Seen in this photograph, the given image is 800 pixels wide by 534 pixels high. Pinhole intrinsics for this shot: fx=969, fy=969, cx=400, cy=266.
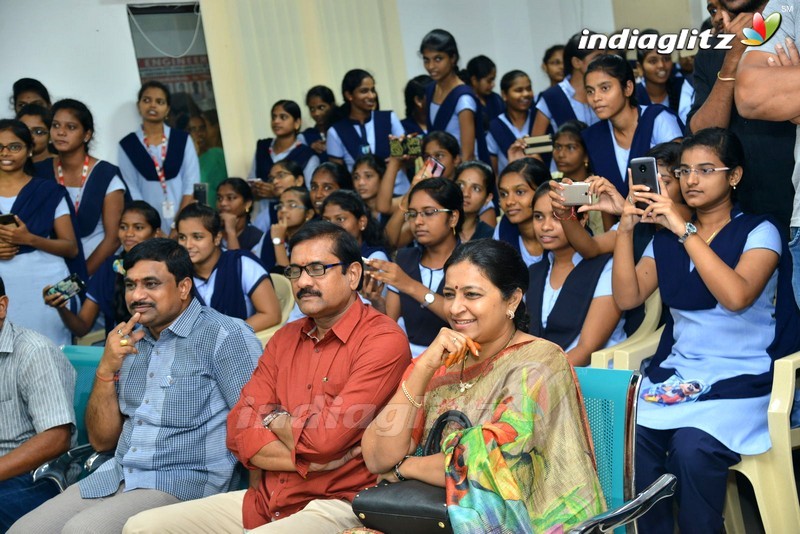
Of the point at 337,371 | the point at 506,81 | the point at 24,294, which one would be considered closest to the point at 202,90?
the point at 506,81

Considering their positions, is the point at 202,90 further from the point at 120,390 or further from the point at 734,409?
the point at 734,409

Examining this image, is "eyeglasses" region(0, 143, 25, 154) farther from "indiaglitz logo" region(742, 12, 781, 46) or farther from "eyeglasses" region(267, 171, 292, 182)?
"indiaglitz logo" region(742, 12, 781, 46)

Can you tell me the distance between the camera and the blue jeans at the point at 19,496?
328cm

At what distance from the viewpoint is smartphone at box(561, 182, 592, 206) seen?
10.5ft

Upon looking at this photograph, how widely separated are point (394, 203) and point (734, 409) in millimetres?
2850

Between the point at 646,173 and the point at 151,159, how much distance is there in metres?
3.88

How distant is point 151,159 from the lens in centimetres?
609

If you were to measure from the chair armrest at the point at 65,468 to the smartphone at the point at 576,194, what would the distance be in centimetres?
187

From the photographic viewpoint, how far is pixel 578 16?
7.91m

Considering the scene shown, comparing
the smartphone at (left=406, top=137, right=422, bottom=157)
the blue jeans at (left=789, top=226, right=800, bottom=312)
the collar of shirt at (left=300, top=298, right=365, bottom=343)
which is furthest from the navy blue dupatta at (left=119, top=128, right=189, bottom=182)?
the blue jeans at (left=789, top=226, right=800, bottom=312)

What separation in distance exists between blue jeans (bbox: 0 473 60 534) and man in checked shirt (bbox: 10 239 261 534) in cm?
25

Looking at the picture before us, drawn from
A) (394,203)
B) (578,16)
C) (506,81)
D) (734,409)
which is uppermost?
(578,16)

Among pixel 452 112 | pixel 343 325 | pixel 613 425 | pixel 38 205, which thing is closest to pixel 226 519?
pixel 343 325

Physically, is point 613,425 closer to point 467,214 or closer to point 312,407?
point 312,407
